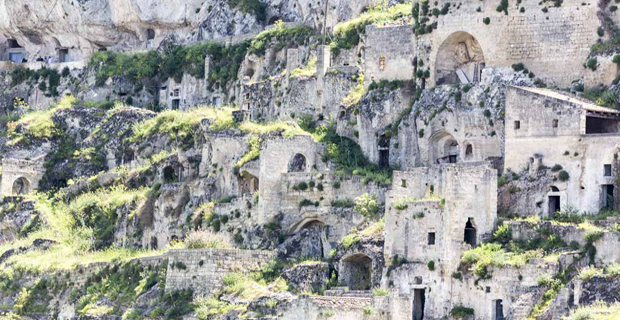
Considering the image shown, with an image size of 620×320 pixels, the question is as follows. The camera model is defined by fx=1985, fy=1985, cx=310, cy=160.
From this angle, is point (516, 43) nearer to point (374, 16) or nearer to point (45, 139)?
point (374, 16)

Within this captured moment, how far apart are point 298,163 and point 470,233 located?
13179 millimetres

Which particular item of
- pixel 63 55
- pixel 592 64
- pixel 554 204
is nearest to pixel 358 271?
pixel 554 204

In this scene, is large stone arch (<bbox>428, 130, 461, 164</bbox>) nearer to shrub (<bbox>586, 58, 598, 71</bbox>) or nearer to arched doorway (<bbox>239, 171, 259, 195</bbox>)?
shrub (<bbox>586, 58, 598, 71</bbox>)

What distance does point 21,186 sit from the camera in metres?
107

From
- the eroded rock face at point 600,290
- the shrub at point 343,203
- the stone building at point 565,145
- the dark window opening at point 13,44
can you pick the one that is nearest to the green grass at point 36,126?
the dark window opening at point 13,44

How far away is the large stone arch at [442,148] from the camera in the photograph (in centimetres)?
8856

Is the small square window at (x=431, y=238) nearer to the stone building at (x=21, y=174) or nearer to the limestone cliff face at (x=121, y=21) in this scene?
the limestone cliff face at (x=121, y=21)

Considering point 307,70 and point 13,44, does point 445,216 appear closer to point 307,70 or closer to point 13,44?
point 307,70

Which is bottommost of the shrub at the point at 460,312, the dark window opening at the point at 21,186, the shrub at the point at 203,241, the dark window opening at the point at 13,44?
the shrub at the point at 460,312

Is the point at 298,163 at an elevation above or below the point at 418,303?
above

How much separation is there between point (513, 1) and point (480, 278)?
16.0 m

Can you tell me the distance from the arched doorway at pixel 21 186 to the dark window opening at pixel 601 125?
35.1m

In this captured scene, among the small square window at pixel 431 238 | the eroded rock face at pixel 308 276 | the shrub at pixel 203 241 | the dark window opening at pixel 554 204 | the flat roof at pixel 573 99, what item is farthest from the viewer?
the shrub at pixel 203 241

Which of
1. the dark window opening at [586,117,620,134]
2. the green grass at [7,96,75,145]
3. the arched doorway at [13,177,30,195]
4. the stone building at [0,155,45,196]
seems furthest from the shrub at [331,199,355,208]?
the green grass at [7,96,75,145]
